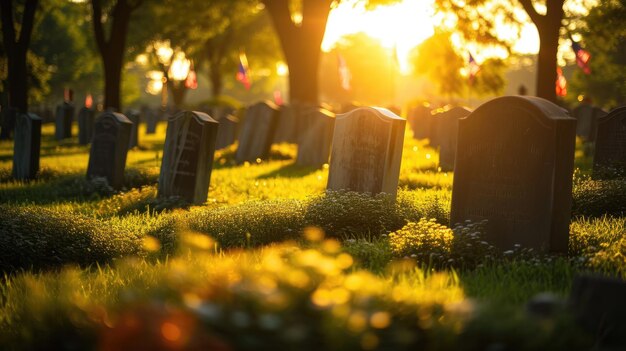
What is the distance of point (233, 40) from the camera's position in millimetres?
57906

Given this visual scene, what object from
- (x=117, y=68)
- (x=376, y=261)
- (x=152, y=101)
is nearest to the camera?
(x=376, y=261)

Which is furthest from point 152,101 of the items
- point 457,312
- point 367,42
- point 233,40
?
point 457,312

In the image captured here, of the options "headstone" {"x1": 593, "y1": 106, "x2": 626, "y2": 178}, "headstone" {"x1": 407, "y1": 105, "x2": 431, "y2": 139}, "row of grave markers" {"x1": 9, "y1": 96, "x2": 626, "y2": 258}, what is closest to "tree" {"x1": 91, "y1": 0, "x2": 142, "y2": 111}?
"headstone" {"x1": 407, "y1": 105, "x2": 431, "y2": 139}

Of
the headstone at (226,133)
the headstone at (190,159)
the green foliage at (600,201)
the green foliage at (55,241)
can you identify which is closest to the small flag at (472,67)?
the headstone at (226,133)

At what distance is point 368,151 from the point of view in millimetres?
10914

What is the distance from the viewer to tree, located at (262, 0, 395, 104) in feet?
85.9

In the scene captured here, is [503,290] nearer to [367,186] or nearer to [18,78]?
[367,186]

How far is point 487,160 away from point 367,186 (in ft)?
9.29

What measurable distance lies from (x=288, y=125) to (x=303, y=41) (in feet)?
11.4

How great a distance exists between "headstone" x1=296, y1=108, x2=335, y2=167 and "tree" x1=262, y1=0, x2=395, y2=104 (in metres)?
8.74

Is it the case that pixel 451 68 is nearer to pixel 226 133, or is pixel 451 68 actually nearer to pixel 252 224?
pixel 226 133

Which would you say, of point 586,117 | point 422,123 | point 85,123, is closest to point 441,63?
point 422,123

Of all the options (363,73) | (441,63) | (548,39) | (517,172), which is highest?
(363,73)

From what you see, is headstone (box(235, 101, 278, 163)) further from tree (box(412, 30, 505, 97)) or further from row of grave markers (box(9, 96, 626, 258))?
tree (box(412, 30, 505, 97))
